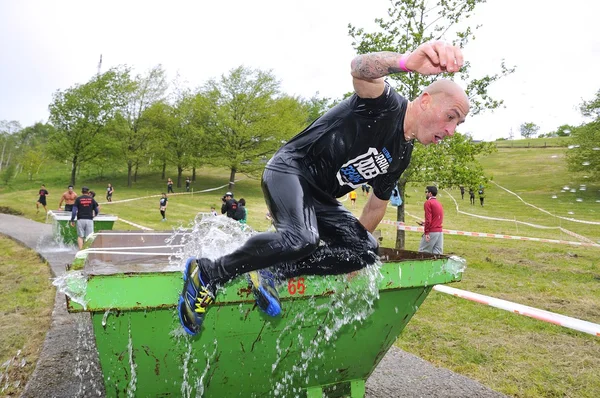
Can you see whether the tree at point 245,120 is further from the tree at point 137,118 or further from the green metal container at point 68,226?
the green metal container at point 68,226

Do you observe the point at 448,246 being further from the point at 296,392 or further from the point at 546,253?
the point at 296,392

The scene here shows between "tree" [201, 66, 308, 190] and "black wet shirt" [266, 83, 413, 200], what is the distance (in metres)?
37.1

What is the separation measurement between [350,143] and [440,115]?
53 centimetres

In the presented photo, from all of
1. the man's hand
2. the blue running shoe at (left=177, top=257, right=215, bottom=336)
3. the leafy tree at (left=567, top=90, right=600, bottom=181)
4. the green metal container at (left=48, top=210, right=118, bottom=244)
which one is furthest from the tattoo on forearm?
the leafy tree at (left=567, top=90, right=600, bottom=181)

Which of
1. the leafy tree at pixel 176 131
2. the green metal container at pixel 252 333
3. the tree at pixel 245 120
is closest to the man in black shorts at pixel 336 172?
the green metal container at pixel 252 333

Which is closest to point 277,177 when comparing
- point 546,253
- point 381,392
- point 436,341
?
point 381,392

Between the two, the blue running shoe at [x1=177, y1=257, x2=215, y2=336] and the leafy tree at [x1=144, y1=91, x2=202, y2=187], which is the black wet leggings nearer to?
the blue running shoe at [x1=177, y1=257, x2=215, y2=336]

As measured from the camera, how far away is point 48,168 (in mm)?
61344

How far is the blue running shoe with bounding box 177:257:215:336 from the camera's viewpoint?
230cm

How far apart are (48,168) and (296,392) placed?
225 ft

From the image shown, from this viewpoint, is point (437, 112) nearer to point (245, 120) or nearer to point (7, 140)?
point (245, 120)

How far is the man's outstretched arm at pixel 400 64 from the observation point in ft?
6.64

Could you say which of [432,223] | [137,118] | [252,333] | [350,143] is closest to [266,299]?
[252,333]

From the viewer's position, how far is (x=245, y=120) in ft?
138
